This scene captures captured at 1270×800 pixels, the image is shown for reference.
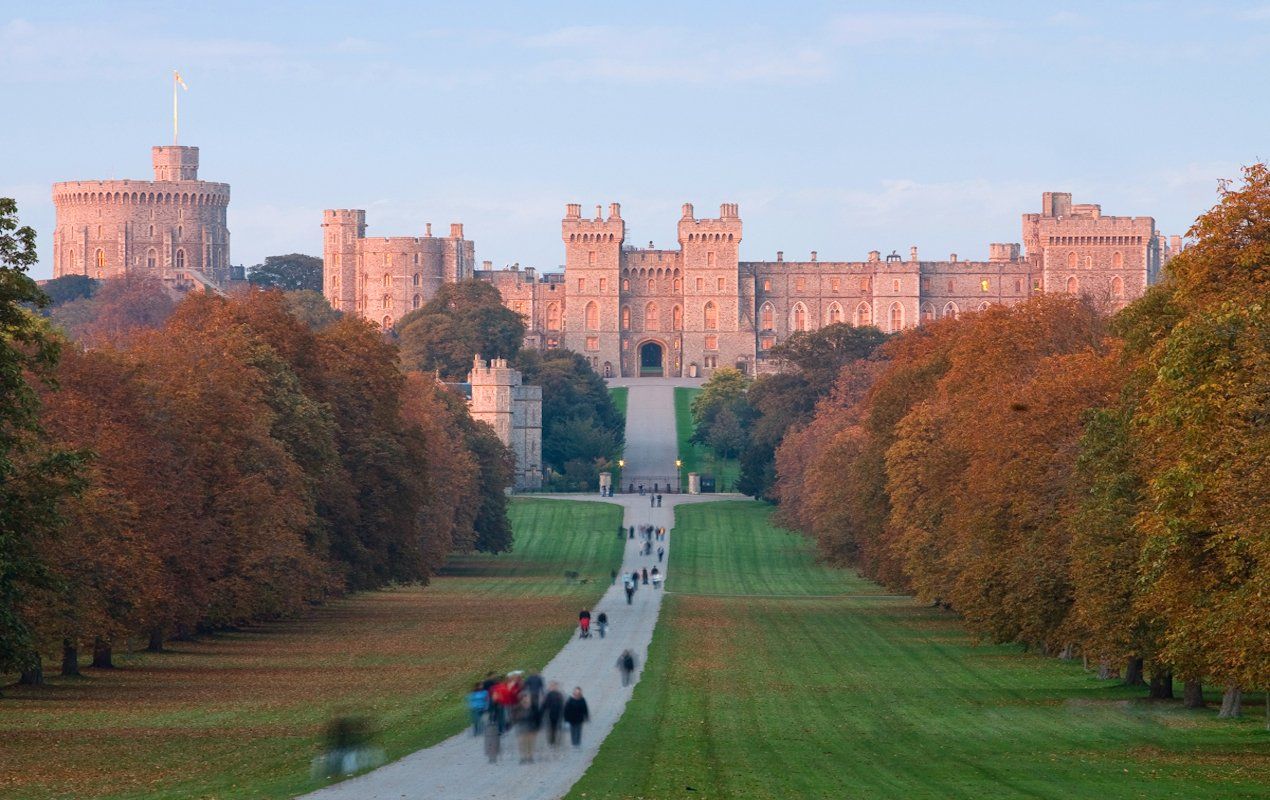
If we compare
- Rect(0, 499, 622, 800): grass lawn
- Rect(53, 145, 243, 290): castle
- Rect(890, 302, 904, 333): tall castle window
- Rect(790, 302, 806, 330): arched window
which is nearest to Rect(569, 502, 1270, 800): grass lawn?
Rect(0, 499, 622, 800): grass lawn

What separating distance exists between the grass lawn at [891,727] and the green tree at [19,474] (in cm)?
653

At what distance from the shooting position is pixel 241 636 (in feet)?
137

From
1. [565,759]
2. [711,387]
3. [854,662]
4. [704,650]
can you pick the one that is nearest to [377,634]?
[704,650]

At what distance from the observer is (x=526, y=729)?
2127cm

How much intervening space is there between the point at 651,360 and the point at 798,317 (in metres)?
11.2

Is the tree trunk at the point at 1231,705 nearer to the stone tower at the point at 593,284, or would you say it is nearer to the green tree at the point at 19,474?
the green tree at the point at 19,474

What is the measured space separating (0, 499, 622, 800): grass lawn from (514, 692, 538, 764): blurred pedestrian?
1554mm

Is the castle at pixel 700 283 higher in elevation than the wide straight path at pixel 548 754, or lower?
higher

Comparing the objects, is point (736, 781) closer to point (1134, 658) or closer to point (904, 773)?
point (904, 773)

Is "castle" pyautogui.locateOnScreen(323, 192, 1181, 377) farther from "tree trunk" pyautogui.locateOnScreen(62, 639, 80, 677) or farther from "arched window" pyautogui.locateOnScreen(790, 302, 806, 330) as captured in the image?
"tree trunk" pyautogui.locateOnScreen(62, 639, 80, 677)

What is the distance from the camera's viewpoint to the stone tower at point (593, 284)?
5807 inches

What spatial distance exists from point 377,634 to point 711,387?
7804cm

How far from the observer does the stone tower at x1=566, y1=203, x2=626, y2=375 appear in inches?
5807

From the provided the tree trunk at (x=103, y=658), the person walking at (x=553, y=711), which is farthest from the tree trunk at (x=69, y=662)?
the person walking at (x=553, y=711)
